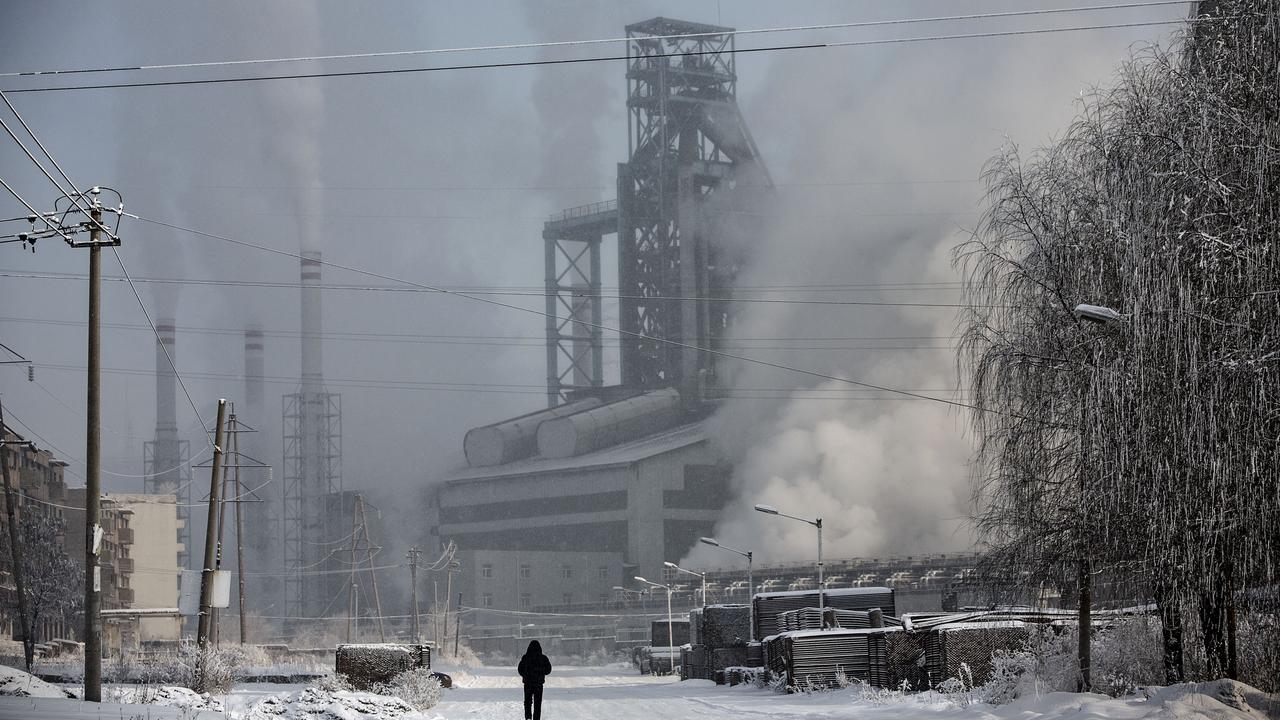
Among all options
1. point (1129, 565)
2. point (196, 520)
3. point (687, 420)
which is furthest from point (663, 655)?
point (196, 520)

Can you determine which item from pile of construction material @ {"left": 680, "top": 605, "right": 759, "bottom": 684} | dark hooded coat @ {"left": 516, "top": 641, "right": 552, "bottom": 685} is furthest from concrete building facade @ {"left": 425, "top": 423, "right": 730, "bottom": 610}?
dark hooded coat @ {"left": 516, "top": 641, "right": 552, "bottom": 685}

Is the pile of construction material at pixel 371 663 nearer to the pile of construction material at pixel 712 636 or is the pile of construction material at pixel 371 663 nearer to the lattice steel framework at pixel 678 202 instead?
the pile of construction material at pixel 712 636

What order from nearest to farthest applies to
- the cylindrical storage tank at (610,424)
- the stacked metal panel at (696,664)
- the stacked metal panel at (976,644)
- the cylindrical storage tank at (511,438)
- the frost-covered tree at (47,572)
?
the stacked metal panel at (976,644) < the stacked metal panel at (696,664) < the frost-covered tree at (47,572) < the cylindrical storage tank at (610,424) < the cylindrical storage tank at (511,438)

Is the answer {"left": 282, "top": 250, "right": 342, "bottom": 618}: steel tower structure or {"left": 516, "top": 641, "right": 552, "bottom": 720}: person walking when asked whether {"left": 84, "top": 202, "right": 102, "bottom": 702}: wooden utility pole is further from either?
{"left": 282, "top": 250, "right": 342, "bottom": 618}: steel tower structure

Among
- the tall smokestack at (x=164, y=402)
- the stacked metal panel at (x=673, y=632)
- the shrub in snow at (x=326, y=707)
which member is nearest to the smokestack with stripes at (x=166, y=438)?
the tall smokestack at (x=164, y=402)

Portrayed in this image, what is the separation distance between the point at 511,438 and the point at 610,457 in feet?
33.5

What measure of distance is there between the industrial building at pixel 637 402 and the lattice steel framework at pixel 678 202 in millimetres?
98

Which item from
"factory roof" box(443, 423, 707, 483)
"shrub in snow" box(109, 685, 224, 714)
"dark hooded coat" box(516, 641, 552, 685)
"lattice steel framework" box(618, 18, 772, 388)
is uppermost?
"lattice steel framework" box(618, 18, 772, 388)

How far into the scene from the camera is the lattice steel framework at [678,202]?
93812 mm

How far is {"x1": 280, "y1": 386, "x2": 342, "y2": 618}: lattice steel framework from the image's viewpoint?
311 ft

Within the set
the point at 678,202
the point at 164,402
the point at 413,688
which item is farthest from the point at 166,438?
the point at 413,688

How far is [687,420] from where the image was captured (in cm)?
9512

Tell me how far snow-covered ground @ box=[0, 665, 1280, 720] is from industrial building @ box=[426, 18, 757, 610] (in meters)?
44.8

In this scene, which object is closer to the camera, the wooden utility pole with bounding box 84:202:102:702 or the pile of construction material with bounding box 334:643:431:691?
the wooden utility pole with bounding box 84:202:102:702
